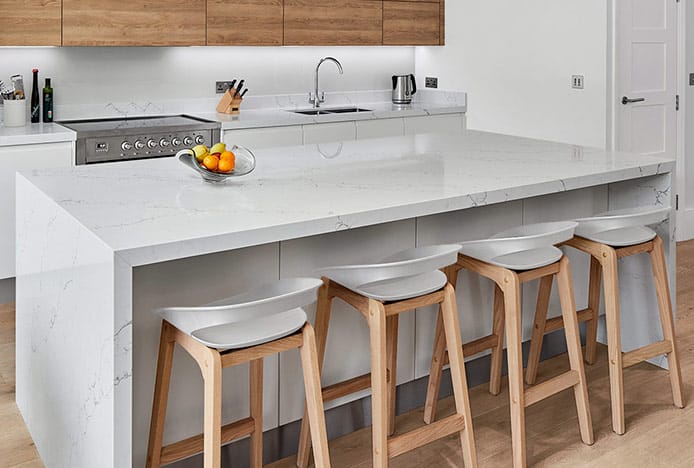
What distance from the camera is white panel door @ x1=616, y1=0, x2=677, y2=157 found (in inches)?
199

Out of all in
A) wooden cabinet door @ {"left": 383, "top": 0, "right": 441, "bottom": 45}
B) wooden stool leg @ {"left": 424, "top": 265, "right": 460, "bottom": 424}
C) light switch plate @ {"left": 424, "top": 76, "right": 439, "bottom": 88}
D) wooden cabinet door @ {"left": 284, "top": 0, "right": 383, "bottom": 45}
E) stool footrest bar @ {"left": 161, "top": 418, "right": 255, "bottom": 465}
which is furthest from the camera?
light switch plate @ {"left": 424, "top": 76, "right": 439, "bottom": 88}

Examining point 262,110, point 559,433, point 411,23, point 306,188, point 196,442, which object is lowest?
point 559,433

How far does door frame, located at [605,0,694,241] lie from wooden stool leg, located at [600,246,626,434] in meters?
2.08

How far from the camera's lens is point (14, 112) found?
434 centimetres

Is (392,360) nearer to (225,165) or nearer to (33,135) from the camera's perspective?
(225,165)

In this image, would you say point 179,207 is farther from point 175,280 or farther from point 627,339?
point 627,339

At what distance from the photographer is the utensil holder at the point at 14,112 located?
432 cm

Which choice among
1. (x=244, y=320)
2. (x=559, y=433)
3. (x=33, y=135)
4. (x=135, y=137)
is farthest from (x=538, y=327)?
(x=33, y=135)

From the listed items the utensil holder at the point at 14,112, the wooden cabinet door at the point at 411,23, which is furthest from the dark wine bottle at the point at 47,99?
the wooden cabinet door at the point at 411,23

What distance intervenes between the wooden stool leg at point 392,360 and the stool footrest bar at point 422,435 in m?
0.38

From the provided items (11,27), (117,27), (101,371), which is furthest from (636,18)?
(101,371)

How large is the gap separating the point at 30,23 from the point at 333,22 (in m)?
1.99

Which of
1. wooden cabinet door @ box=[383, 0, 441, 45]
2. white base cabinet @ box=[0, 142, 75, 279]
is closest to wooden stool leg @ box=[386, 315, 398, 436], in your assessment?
white base cabinet @ box=[0, 142, 75, 279]

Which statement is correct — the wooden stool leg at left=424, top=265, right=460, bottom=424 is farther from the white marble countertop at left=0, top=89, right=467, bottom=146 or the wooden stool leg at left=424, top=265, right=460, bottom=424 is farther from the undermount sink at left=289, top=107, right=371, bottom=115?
the undermount sink at left=289, top=107, right=371, bottom=115
